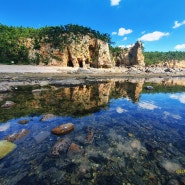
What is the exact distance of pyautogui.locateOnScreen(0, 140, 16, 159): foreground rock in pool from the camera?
19.6ft

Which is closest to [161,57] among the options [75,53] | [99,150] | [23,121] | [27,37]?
[75,53]

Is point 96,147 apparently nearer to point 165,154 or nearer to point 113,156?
point 113,156

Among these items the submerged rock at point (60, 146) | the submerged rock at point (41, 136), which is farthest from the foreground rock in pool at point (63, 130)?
the submerged rock at point (60, 146)

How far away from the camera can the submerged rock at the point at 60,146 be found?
620 centimetres

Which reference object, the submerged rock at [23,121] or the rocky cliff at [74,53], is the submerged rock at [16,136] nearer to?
the submerged rock at [23,121]

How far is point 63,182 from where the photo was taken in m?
4.67

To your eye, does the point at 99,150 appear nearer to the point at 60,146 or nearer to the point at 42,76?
the point at 60,146

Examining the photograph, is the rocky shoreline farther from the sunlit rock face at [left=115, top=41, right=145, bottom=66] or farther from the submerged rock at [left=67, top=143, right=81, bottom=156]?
the sunlit rock face at [left=115, top=41, right=145, bottom=66]

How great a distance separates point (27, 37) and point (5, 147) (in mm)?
52115

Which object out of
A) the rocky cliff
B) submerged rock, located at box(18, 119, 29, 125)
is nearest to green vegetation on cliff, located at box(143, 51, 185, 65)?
the rocky cliff

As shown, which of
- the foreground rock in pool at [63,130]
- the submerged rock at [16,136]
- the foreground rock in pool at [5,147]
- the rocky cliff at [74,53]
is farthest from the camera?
the rocky cliff at [74,53]

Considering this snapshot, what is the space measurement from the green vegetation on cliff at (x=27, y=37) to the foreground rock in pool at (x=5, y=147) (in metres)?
44.9

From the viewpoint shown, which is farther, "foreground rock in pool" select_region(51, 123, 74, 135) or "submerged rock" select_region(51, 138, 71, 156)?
"foreground rock in pool" select_region(51, 123, 74, 135)

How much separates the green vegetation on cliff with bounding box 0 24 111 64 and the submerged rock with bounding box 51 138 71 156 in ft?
150
